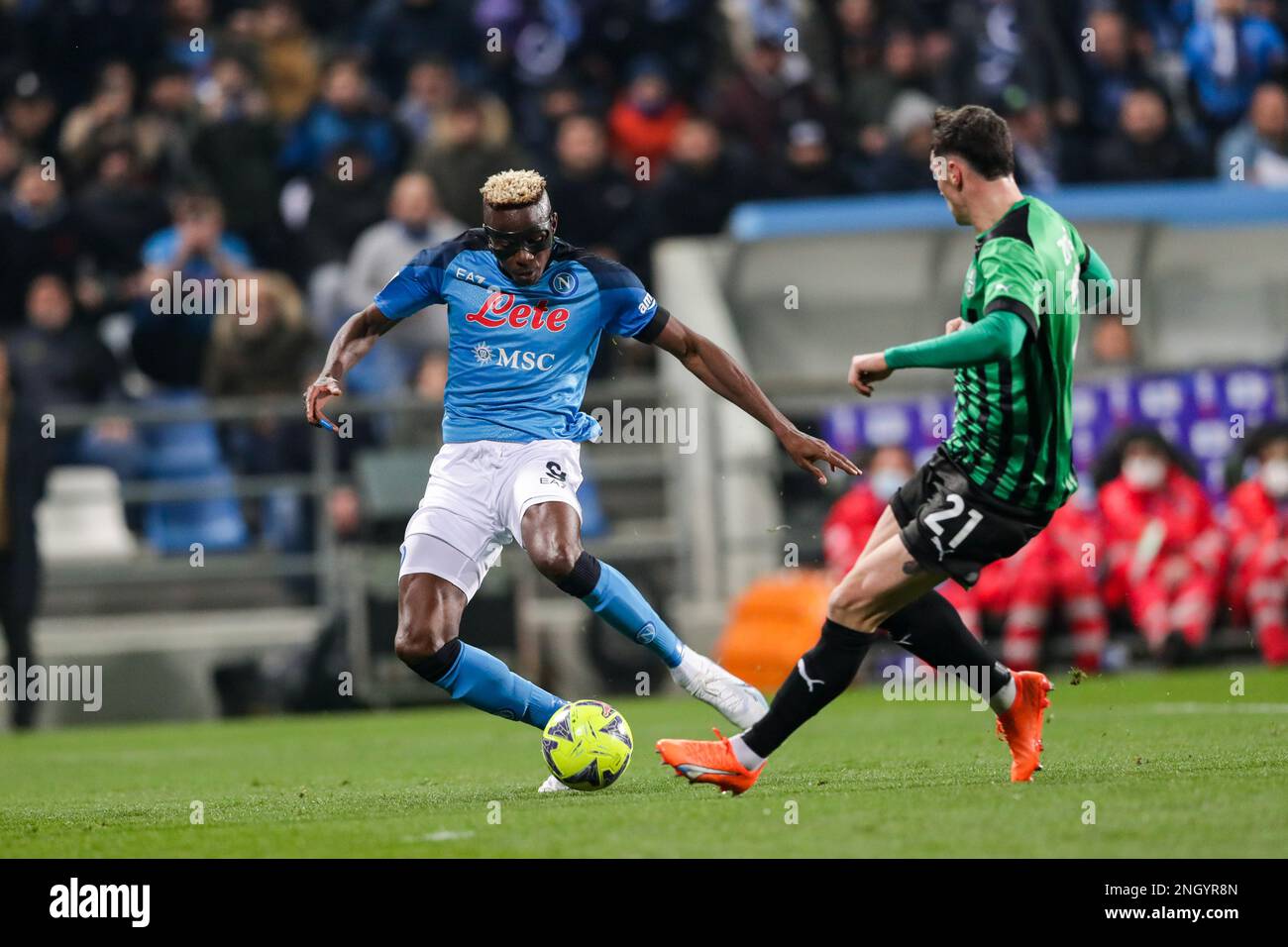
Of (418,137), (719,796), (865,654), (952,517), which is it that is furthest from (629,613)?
(418,137)

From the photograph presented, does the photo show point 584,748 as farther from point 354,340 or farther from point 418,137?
point 418,137

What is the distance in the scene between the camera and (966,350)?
6984 millimetres

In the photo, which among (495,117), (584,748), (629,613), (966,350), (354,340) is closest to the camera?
(966,350)

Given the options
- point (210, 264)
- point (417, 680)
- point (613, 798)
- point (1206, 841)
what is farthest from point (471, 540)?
point (210, 264)

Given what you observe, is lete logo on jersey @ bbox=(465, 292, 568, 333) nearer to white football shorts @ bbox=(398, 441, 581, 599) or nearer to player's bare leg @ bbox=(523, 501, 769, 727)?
white football shorts @ bbox=(398, 441, 581, 599)

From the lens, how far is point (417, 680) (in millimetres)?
14883

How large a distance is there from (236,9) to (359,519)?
18.9 ft

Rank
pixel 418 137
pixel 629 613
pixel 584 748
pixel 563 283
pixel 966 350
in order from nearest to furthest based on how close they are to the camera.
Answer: pixel 966 350 → pixel 584 748 → pixel 629 613 → pixel 563 283 → pixel 418 137

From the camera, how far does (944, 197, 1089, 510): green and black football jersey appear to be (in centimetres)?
727

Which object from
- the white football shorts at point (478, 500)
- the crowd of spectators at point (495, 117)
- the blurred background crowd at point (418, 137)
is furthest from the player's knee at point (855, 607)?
the crowd of spectators at point (495, 117)

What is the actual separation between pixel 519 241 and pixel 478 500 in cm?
105

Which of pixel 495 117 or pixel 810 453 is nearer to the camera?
pixel 810 453

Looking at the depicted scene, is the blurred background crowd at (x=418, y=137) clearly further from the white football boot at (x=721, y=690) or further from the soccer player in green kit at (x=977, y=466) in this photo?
the soccer player in green kit at (x=977, y=466)

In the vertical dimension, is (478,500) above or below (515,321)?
below
